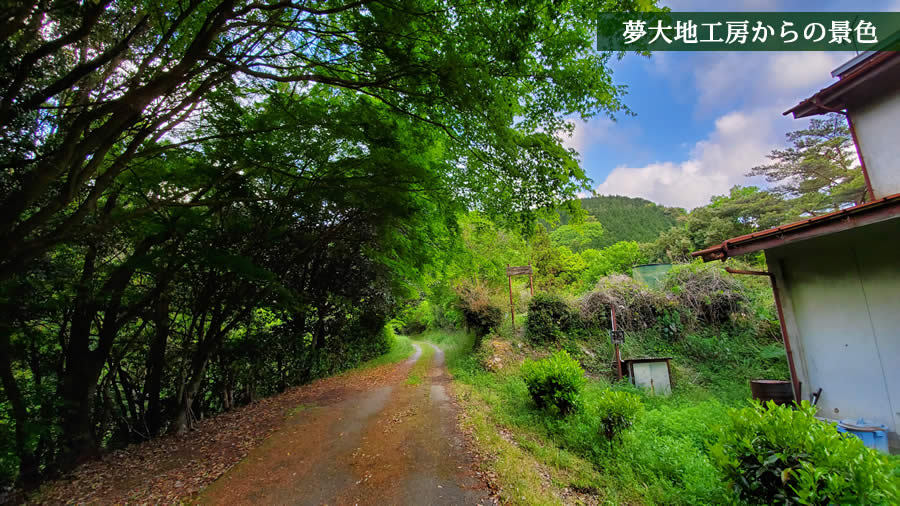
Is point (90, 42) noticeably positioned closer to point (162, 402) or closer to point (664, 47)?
point (162, 402)

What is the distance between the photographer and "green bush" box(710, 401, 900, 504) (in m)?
1.82

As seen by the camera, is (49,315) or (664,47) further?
(49,315)

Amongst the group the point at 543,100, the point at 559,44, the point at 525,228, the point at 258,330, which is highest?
the point at 559,44

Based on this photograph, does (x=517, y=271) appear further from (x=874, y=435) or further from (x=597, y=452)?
(x=874, y=435)

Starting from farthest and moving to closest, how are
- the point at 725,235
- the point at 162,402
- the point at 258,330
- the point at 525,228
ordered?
the point at 725,235 < the point at 258,330 < the point at 162,402 < the point at 525,228

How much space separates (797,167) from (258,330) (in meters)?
27.0

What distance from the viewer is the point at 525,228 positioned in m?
5.07

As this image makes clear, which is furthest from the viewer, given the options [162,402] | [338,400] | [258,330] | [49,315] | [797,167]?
[797,167]

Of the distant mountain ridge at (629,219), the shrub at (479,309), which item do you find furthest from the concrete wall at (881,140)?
the distant mountain ridge at (629,219)

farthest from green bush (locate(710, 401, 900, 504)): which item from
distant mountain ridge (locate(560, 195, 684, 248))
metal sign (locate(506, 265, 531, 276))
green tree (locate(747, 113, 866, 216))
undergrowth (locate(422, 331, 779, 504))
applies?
distant mountain ridge (locate(560, 195, 684, 248))

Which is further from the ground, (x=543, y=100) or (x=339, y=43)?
(x=339, y=43)

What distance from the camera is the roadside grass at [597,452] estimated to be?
3.32 meters

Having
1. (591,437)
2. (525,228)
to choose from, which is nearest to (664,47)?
(525,228)

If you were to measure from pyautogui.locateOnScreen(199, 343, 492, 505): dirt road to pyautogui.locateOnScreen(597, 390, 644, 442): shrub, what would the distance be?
6.60ft
